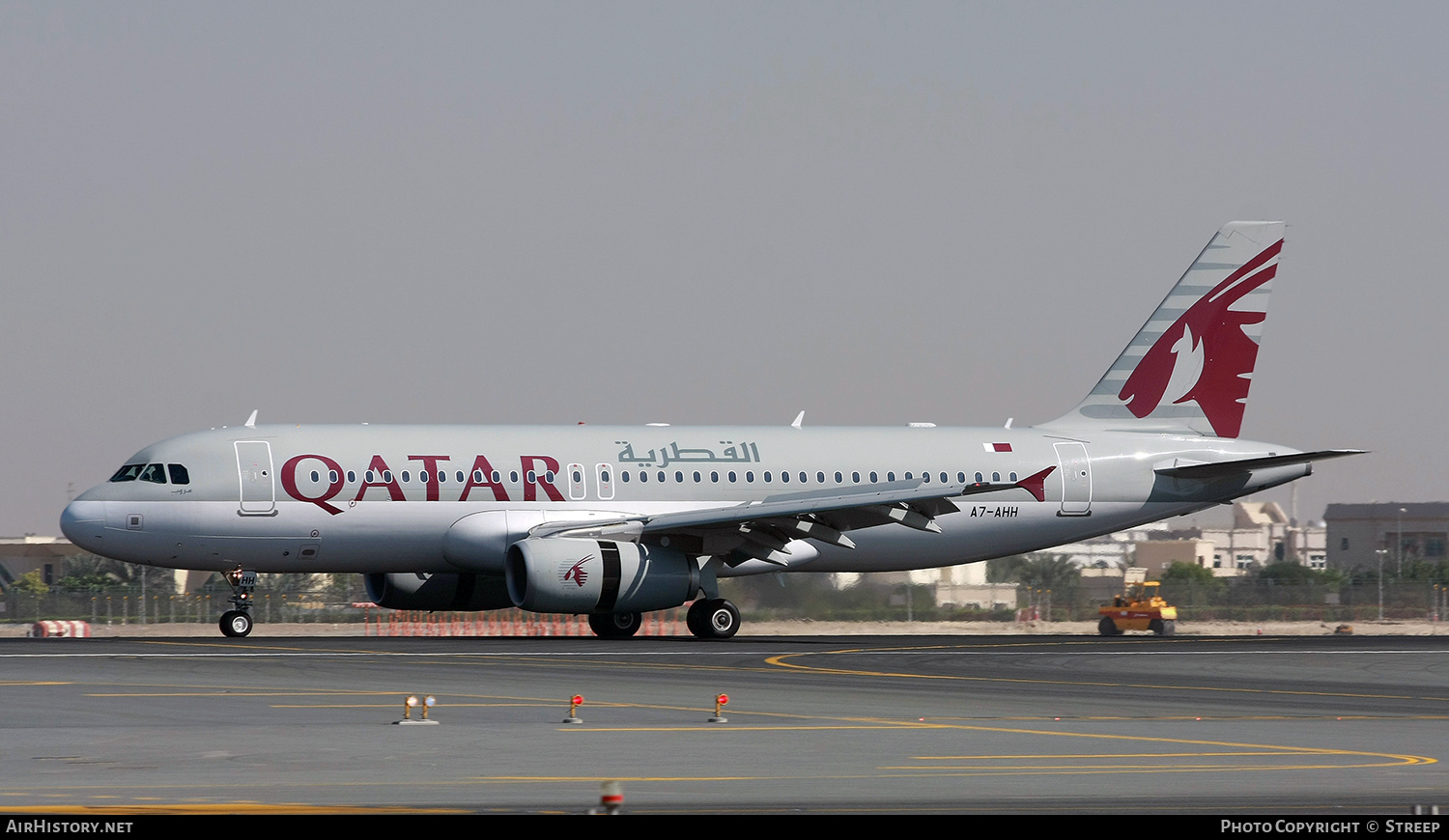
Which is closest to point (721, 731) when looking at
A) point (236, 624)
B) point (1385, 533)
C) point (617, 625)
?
point (617, 625)

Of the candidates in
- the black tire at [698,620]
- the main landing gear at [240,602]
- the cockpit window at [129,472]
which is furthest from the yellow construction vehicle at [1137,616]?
the cockpit window at [129,472]

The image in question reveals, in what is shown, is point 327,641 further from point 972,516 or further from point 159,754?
point 159,754

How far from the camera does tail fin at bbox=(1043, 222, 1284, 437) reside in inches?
1809

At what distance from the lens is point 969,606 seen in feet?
183

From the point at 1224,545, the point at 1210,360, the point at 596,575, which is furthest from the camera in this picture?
the point at 1224,545

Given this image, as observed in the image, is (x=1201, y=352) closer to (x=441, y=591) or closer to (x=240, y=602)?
(x=441, y=591)

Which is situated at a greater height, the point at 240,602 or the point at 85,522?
the point at 85,522

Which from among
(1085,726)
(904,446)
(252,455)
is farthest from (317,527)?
(1085,726)

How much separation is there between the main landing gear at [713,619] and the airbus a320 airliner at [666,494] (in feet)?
0.17

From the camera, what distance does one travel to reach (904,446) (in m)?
43.0

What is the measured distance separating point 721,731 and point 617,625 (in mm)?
20536

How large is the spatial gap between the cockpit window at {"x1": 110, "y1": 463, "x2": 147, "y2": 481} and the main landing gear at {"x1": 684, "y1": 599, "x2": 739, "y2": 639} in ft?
38.9

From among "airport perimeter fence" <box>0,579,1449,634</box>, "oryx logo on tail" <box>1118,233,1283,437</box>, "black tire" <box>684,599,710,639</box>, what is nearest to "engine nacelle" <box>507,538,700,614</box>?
"black tire" <box>684,599,710,639</box>

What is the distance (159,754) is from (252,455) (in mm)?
21552
